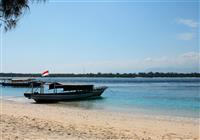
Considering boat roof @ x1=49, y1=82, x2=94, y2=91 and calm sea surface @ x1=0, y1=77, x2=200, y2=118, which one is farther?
boat roof @ x1=49, y1=82, x2=94, y2=91

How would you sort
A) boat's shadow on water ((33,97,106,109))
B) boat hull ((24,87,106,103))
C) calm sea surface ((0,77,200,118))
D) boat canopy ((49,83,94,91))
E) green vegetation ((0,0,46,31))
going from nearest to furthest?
green vegetation ((0,0,46,31)), calm sea surface ((0,77,200,118)), boat's shadow on water ((33,97,106,109)), boat hull ((24,87,106,103)), boat canopy ((49,83,94,91))

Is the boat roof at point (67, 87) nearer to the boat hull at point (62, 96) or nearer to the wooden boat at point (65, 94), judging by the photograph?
the wooden boat at point (65, 94)

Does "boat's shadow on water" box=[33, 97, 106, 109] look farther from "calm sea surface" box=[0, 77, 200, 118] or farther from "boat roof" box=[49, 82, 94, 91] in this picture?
"boat roof" box=[49, 82, 94, 91]

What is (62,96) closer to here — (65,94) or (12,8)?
(65,94)

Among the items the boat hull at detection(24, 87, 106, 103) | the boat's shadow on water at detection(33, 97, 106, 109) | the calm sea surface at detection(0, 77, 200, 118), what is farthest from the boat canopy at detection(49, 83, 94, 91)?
the calm sea surface at detection(0, 77, 200, 118)

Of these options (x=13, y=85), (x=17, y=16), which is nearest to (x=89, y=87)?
(x=17, y=16)

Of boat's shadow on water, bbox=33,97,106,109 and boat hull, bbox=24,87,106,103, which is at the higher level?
boat hull, bbox=24,87,106,103

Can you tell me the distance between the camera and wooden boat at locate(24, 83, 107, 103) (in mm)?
31719

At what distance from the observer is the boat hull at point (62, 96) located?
104 ft

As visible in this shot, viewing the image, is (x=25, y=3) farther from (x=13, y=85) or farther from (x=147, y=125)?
(x=13, y=85)

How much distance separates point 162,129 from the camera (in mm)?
14836

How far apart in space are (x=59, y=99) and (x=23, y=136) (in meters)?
→ 23.3

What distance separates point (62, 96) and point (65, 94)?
76 centimetres

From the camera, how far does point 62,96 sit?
109 feet
